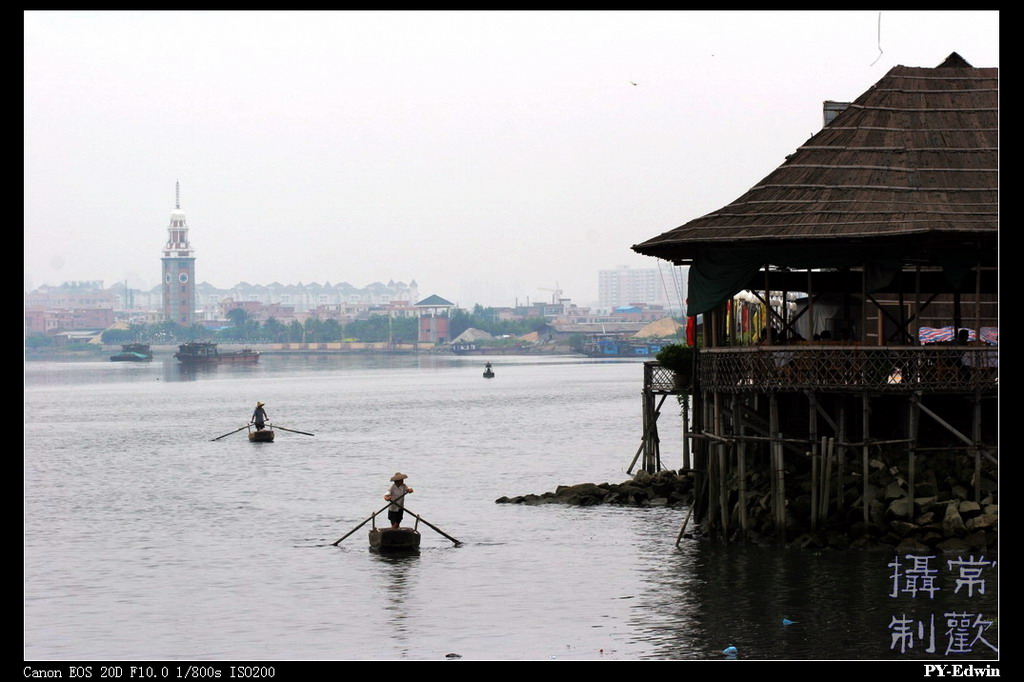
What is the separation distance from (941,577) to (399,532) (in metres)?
12.8

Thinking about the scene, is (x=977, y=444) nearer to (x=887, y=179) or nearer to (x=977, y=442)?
(x=977, y=442)

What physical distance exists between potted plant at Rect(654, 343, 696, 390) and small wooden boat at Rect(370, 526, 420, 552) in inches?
434

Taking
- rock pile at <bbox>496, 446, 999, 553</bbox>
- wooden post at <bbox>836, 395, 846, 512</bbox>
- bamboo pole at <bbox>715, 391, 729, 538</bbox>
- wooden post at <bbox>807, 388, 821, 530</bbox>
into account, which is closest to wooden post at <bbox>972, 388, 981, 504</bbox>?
rock pile at <bbox>496, 446, 999, 553</bbox>

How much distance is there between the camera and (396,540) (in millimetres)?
36719

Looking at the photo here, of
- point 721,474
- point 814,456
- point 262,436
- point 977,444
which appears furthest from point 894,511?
→ point 262,436

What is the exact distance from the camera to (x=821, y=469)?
102 ft

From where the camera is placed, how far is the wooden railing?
30500 millimetres

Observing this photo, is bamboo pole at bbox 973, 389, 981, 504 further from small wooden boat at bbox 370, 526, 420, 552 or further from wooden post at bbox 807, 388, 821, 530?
small wooden boat at bbox 370, 526, 420, 552

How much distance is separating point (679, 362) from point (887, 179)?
42.5 feet

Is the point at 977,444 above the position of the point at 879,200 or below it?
below

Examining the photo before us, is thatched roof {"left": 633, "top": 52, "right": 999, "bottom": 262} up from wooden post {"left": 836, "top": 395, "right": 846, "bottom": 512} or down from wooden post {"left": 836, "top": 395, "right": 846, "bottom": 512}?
up

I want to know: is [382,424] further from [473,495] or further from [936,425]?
[936,425]

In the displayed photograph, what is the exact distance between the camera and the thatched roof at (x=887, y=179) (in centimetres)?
3167
